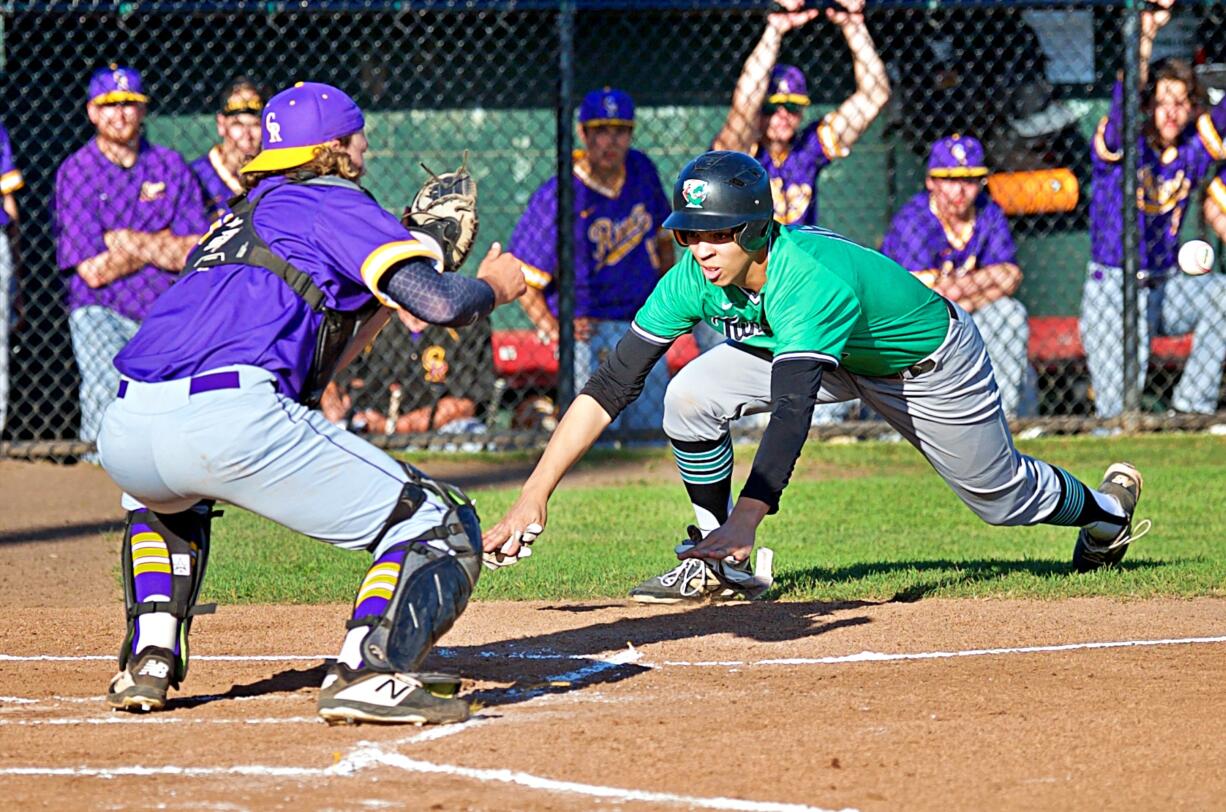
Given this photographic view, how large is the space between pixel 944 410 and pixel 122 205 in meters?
5.64

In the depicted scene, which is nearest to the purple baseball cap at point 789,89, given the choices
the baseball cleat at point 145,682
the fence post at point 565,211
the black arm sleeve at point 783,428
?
the fence post at point 565,211

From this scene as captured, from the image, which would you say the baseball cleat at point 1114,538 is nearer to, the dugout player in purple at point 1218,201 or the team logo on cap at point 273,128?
the team logo on cap at point 273,128

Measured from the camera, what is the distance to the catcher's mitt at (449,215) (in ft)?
13.6

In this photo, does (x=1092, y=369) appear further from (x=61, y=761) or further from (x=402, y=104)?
(x=61, y=761)

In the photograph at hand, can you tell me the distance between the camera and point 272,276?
3928 mm

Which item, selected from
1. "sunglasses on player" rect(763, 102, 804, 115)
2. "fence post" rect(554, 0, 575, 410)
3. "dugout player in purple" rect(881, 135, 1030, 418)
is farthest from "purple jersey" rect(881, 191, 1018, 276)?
"fence post" rect(554, 0, 575, 410)

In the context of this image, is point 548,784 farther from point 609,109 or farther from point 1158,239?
point 1158,239

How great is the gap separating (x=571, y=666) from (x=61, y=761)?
5.17 ft

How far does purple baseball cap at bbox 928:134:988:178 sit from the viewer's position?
9914 millimetres

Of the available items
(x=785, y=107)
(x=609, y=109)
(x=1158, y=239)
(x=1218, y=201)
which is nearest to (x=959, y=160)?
(x=785, y=107)

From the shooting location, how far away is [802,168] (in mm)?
9992

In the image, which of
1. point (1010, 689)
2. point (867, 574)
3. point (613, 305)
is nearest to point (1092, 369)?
point (613, 305)

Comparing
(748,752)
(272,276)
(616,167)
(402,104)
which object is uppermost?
(402,104)

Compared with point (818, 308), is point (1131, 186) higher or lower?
higher
